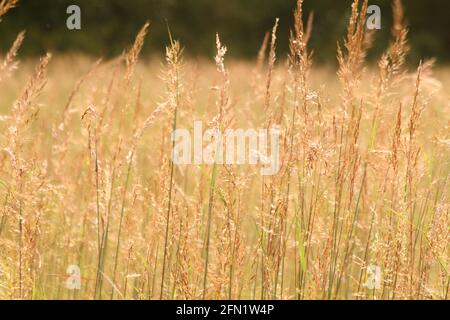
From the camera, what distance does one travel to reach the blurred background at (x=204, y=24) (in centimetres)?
2091

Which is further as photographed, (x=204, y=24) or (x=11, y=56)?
(x=204, y=24)

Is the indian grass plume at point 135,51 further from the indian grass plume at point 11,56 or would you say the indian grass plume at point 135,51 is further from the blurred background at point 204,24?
the blurred background at point 204,24

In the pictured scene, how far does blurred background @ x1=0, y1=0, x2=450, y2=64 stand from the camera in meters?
20.9

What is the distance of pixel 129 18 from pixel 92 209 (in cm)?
2110

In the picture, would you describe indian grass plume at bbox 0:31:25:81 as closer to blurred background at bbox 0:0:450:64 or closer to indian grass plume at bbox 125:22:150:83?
indian grass plume at bbox 125:22:150:83

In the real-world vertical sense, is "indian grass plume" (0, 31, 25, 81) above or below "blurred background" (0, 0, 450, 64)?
below

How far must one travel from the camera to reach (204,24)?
24.3 meters

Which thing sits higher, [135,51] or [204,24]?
[204,24]

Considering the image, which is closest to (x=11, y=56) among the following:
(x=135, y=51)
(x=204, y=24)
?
(x=135, y=51)

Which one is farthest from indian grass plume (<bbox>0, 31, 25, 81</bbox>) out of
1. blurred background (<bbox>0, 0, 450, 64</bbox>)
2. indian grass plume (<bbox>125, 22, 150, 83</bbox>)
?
blurred background (<bbox>0, 0, 450, 64</bbox>)

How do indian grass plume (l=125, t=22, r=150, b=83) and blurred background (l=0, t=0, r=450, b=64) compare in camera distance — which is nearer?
indian grass plume (l=125, t=22, r=150, b=83)

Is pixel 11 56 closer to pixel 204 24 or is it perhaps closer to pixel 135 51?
pixel 135 51
